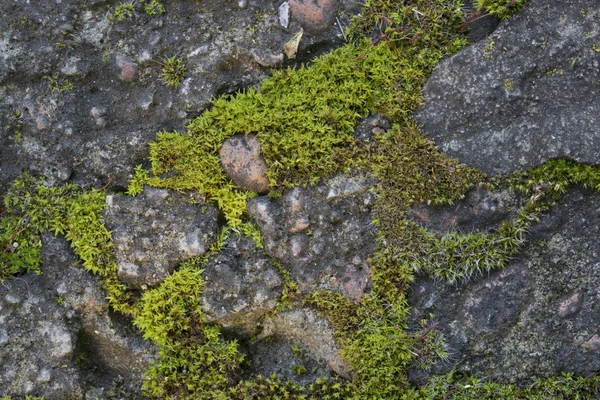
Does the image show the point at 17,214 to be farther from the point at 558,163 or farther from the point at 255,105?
the point at 558,163

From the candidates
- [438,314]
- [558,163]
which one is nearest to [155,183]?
[438,314]

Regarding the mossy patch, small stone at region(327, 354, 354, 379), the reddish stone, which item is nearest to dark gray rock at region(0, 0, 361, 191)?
the mossy patch

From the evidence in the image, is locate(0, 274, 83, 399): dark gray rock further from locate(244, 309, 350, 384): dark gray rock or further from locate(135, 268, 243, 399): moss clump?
locate(244, 309, 350, 384): dark gray rock

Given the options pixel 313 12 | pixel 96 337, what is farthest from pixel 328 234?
pixel 96 337

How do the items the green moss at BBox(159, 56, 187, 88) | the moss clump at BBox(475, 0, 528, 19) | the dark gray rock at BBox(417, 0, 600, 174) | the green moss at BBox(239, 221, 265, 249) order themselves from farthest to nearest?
1. the green moss at BBox(159, 56, 187, 88)
2. the green moss at BBox(239, 221, 265, 249)
3. the moss clump at BBox(475, 0, 528, 19)
4. the dark gray rock at BBox(417, 0, 600, 174)

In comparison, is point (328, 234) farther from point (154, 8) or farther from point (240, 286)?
point (154, 8)

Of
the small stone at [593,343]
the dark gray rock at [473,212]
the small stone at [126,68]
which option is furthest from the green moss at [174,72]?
the small stone at [593,343]

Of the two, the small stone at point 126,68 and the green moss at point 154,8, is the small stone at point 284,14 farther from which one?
the small stone at point 126,68
